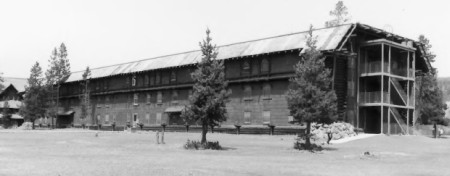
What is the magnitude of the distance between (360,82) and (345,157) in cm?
2210

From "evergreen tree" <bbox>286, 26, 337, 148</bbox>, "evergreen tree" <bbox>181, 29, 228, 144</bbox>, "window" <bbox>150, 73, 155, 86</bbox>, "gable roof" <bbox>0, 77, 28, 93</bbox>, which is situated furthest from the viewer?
"gable roof" <bbox>0, 77, 28, 93</bbox>

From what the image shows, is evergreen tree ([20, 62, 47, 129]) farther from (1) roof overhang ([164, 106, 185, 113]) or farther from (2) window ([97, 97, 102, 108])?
(1) roof overhang ([164, 106, 185, 113])

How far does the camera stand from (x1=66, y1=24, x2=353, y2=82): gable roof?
44531mm

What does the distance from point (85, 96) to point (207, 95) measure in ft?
149

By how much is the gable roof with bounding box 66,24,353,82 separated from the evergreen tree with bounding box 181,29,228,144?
533cm

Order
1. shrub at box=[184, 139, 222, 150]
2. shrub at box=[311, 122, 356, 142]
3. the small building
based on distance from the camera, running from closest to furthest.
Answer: shrub at box=[184, 139, 222, 150]
shrub at box=[311, 122, 356, 142]
the small building

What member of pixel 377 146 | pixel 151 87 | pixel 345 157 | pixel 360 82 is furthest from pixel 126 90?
pixel 345 157

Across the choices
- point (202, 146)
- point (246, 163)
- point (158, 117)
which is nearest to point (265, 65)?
point (158, 117)

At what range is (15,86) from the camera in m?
98.9

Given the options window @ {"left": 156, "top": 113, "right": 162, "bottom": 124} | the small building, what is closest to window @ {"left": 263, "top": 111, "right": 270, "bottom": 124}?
window @ {"left": 156, "top": 113, "right": 162, "bottom": 124}

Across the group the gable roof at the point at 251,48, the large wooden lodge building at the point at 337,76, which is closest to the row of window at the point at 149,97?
the large wooden lodge building at the point at 337,76

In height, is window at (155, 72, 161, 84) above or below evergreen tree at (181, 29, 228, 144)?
above

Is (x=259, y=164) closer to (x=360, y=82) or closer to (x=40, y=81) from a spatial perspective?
(x=360, y=82)

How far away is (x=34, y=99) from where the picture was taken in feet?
242
